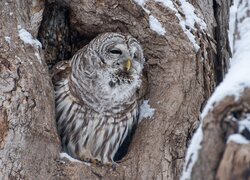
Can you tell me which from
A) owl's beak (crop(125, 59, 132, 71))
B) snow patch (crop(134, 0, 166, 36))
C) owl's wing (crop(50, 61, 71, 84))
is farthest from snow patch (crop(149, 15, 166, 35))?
owl's wing (crop(50, 61, 71, 84))

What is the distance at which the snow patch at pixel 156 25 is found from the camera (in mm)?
4443

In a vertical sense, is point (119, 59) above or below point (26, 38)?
below

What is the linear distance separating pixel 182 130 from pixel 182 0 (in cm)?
99

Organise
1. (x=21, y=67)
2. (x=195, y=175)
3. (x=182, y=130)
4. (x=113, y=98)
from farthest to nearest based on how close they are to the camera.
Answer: (x=113, y=98) < (x=182, y=130) < (x=21, y=67) < (x=195, y=175)

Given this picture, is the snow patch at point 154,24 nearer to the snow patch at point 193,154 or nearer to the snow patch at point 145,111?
the snow patch at point 145,111

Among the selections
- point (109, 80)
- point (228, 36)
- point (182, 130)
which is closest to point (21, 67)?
point (109, 80)

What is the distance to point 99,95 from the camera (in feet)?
14.9

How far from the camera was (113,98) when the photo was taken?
179 inches

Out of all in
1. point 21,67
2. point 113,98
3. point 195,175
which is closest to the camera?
point 195,175

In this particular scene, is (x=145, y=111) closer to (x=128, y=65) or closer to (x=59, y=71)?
(x=128, y=65)

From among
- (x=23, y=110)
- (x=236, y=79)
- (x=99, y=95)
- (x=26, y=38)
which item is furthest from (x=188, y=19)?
(x=236, y=79)

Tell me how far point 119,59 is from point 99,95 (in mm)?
304

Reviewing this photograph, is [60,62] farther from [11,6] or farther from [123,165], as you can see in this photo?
[123,165]

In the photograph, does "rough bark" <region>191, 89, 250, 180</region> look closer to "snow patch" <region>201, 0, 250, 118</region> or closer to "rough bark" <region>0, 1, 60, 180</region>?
"snow patch" <region>201, 0, 250, 118</region>
